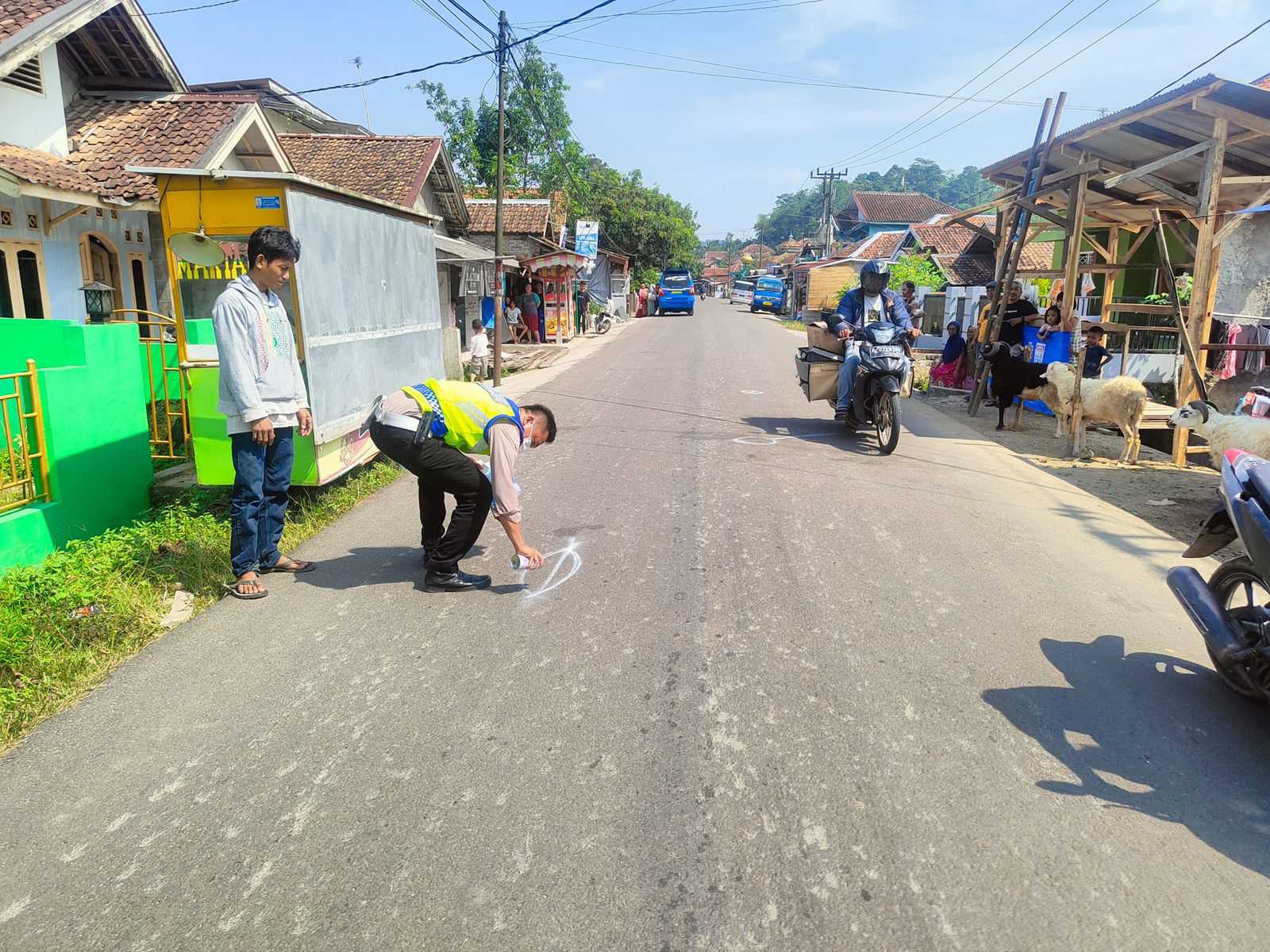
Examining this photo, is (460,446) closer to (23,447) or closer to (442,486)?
(442,486)

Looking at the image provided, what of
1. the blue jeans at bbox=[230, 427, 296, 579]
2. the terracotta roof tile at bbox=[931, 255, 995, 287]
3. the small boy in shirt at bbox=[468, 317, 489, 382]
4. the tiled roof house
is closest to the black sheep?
the blue jeans at bbox=[230, 427, 296, 579]

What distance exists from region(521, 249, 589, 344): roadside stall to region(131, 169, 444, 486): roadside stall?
17.9 metres

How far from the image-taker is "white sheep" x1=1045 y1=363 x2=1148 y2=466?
340 inches

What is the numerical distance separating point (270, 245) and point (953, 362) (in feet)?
42.9

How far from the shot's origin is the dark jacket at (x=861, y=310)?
911 cm

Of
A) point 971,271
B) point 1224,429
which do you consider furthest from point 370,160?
point 971,271

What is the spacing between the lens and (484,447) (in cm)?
456

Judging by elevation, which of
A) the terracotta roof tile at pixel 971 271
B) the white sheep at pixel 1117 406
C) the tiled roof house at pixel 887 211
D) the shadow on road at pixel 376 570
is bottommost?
the shadow on road at pixel 376 570

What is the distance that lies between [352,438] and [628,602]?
3.41 m

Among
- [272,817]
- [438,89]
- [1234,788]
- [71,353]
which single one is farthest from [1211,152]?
[438,89]

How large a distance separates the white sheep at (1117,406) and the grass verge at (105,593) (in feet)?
24.4

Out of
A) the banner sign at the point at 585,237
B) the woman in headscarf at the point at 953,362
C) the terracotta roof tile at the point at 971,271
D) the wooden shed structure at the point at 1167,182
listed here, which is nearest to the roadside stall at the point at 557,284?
the banner sign at the point at 585,237

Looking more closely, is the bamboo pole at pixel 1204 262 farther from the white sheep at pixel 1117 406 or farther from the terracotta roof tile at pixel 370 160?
the terracotta roof tile at pixel 370 160

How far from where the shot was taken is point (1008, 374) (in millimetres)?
10898
